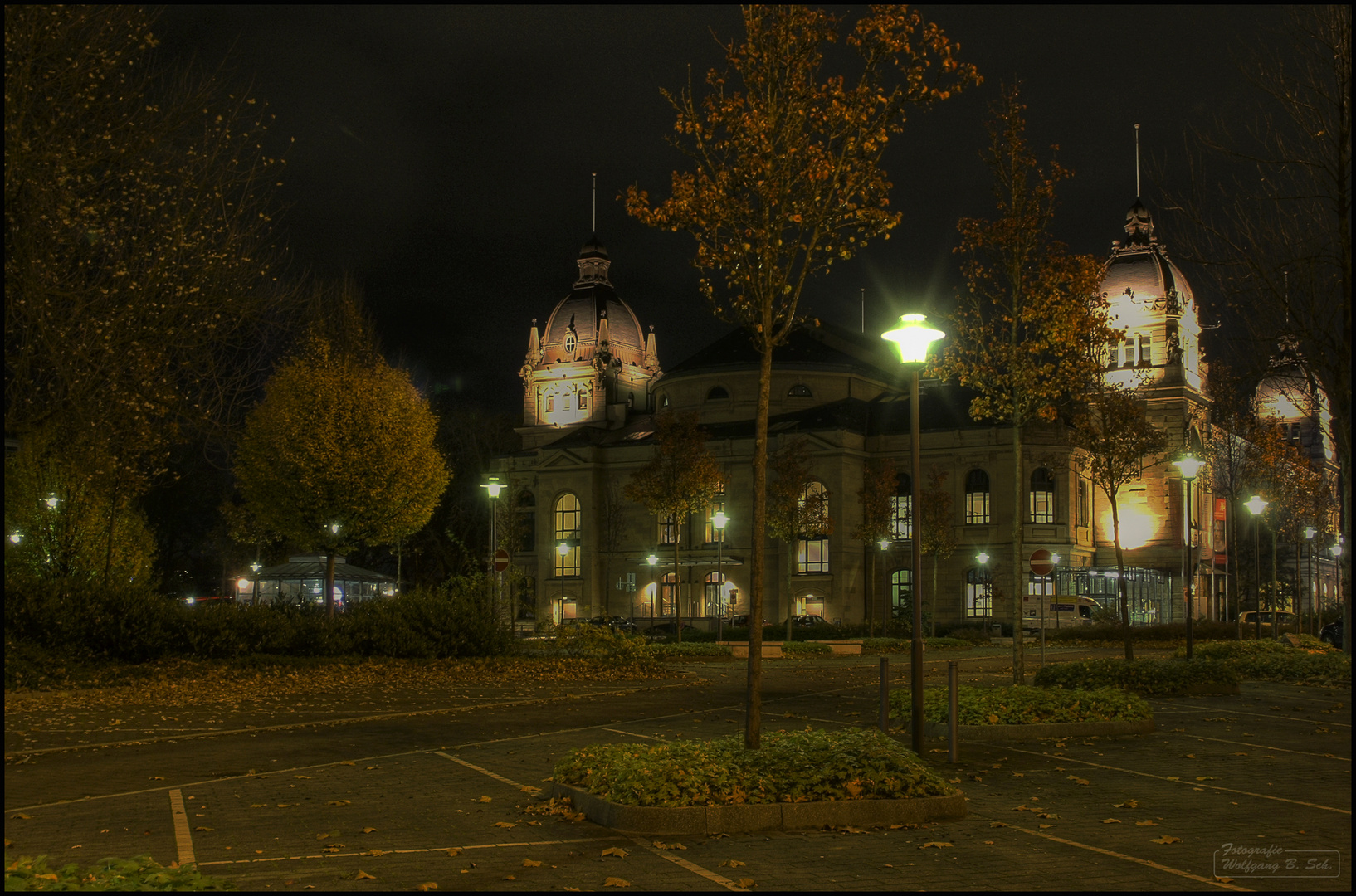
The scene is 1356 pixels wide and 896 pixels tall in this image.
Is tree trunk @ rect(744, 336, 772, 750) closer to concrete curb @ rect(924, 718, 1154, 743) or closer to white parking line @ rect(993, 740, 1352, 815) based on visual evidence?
white parking line @ rect(993, 740, 1352, 815)

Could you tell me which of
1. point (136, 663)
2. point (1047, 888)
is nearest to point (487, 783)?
point (1047, 888)

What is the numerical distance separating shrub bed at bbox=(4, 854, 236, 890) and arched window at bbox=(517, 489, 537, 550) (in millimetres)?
74174

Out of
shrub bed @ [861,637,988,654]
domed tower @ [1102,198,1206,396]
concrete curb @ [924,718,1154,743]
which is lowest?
shrub bed @ [861,637,988,654]

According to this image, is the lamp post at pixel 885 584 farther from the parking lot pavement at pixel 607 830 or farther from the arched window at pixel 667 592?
the parking lot pavement at pixel 607 830

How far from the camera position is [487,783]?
1269cm

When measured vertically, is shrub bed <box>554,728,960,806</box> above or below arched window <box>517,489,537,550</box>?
below

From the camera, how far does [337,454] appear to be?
3959 cm

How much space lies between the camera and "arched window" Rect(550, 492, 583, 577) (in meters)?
82.8

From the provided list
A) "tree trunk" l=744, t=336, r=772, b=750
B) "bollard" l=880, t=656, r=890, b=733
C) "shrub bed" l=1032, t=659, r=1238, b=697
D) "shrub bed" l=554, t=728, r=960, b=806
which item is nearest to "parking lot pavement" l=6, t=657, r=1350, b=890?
"shrub bed" l=554, t=728, r=960, b=806

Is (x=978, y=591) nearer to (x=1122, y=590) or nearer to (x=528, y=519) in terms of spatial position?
(x=528, y=519)

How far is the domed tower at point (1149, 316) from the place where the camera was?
3125 inches

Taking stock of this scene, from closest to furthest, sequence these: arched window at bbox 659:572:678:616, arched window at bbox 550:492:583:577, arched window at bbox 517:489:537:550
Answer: arched window at bbox 659:572:678:616 < arched window at bbox 550:492:583:577 < arched window at bbox 517:489:537:550

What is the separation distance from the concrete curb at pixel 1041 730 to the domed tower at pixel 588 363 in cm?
9208

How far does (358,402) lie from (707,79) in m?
29.3
